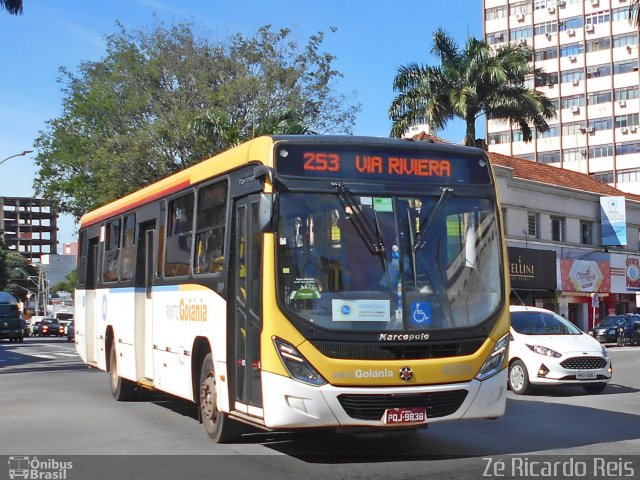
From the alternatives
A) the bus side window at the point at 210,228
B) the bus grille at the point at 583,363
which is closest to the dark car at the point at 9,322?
the bus grille at the point at 583,363

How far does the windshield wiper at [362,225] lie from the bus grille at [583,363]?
7.91 m

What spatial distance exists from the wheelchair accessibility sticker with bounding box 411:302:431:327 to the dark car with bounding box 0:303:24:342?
4534 cm

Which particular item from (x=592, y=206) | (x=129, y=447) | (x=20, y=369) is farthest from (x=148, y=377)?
(x=592, y=206)

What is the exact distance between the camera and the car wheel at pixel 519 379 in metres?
16.0

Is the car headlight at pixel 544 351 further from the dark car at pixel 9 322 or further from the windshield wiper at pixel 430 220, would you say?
the dark car at pixel 9 322

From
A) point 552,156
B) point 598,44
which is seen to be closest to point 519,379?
point 552,156

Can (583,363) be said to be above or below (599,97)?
below

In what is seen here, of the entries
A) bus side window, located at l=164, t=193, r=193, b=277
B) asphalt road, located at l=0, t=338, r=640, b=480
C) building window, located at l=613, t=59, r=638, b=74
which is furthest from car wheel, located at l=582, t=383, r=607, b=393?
building window, located at l=613, t=59, r=638, b=74

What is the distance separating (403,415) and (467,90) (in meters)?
28.7

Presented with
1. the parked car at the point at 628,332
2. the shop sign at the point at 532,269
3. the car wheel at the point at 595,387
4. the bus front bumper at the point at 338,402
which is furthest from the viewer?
A: the shop sign at the point at 532,269

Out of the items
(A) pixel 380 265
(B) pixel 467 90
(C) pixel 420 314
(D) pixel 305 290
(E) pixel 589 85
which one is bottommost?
(C) pixel 420 314

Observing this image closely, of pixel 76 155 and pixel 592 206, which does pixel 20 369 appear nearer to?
pixel 76 155

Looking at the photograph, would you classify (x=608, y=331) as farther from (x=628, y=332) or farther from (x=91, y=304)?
(x=91, y=304)

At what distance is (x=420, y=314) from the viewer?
8.73 metres
